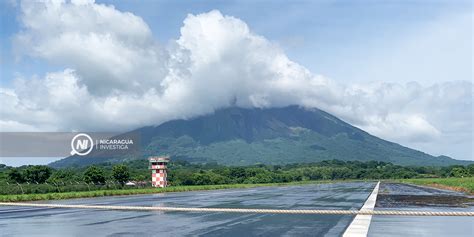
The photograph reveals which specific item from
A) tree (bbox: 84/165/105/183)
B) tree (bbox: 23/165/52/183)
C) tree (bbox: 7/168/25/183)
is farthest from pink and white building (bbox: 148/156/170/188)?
tree (bbox: 7/168/25/183)

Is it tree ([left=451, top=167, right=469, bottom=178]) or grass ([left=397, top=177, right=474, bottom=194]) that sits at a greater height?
tree ([left=451, top=167, right=469, bottom=178])

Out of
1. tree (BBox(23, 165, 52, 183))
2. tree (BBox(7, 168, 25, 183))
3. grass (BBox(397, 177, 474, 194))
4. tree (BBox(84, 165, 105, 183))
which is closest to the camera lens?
grass (BBox(397, 177, 474, 194))

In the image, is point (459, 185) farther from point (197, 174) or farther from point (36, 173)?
point (36, 173)

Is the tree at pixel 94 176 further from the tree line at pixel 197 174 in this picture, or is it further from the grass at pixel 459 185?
the grass at pixel 459 185

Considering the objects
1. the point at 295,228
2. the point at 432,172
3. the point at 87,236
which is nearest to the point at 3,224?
the point at 87,236

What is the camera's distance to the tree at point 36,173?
193ft

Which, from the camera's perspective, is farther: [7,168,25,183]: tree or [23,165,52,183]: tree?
[23,165,52,183]: tree

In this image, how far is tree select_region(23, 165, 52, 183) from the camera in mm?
58812

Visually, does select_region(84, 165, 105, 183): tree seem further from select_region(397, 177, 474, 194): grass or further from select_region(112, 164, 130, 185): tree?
select_region(397, 177, 474, 194): grass

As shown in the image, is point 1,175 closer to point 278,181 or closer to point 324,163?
point 278,181

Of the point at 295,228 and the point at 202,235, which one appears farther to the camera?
the point at 295,228

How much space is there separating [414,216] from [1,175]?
178 feet

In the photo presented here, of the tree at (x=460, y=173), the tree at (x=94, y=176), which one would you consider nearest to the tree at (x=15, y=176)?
the tree at (x=94, y=176)

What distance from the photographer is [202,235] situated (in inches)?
460
